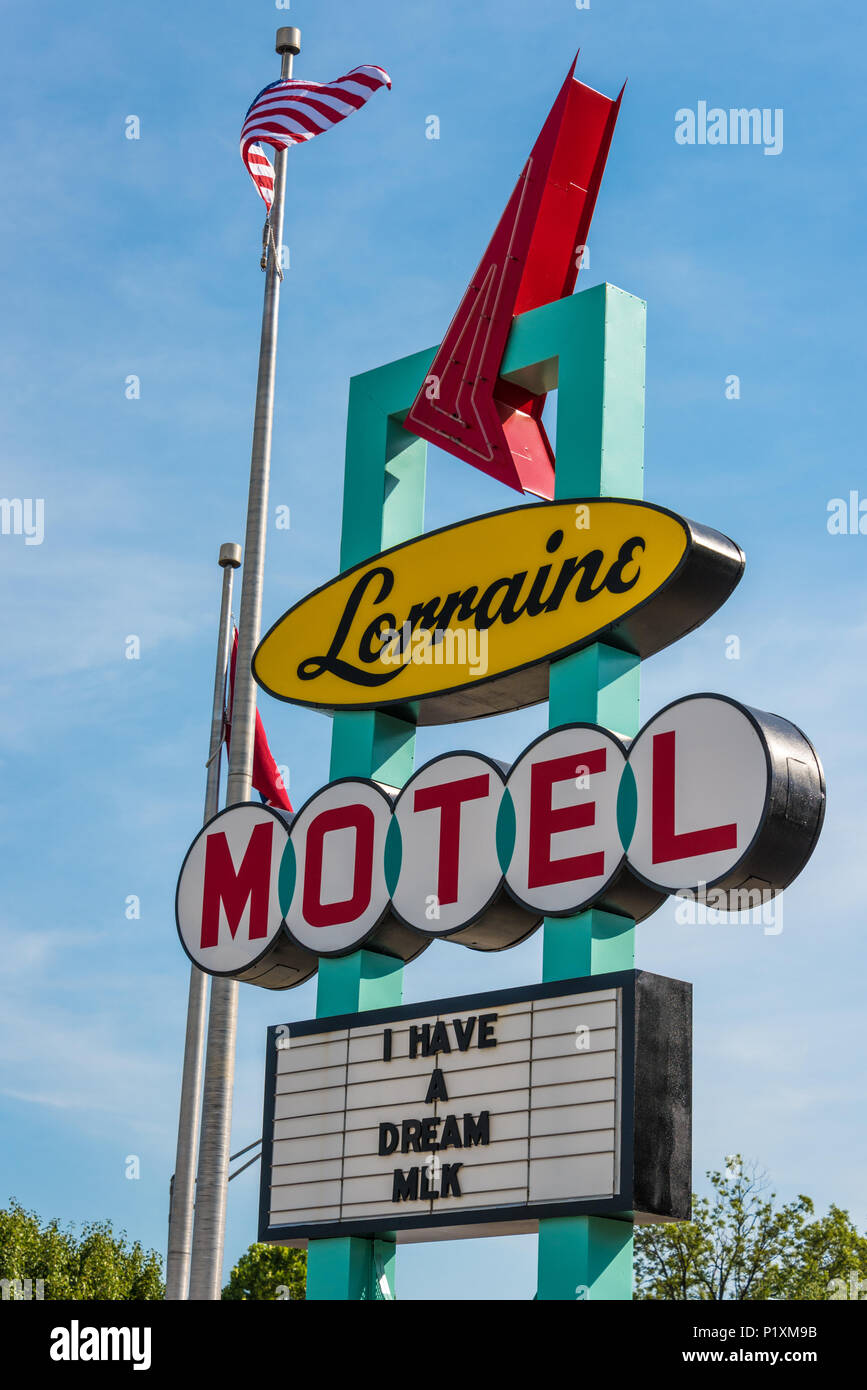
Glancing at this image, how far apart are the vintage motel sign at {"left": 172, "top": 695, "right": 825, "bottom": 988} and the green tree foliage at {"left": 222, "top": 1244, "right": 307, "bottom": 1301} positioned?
115 feet

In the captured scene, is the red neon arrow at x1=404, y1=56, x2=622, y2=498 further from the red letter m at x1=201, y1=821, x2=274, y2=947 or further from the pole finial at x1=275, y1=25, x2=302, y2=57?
the pole finial at x1=275, y1=25, x2=302, y2=57

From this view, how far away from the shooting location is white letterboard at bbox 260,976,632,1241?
11586 mm

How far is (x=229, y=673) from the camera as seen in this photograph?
75.3 ft

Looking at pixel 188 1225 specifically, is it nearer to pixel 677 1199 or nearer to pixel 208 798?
pixel 208 798

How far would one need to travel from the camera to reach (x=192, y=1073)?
23.0 metres

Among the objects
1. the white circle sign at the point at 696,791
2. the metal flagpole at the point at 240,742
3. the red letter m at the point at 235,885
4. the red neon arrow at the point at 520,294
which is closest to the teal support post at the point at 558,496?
the red neon arrow at the point at 520,294

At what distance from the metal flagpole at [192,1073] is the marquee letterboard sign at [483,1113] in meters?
7.87

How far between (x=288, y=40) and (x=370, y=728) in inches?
444

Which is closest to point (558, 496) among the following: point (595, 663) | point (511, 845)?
point (595, 663)

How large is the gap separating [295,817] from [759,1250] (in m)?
26.8

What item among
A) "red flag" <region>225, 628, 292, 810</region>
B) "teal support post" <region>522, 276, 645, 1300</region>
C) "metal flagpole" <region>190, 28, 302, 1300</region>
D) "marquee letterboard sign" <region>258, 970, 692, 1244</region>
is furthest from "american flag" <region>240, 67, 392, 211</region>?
"marquee letterboard sign" <region>258, 970, 692, 1244</region>

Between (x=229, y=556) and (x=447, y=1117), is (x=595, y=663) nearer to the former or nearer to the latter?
Answer: (x=447, y=1117)

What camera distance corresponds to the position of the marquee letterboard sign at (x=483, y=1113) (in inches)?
450

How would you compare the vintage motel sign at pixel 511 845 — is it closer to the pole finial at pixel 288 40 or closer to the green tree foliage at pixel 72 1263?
the pole finial at pixel 288 40
